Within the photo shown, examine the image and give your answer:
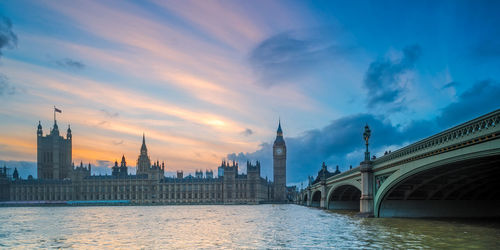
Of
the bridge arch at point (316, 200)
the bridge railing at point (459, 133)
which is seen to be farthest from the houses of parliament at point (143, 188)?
the bridge railing at point (459, 133)

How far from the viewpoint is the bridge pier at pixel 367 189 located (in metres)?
39.8

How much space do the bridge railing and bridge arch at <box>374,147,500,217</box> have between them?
2.30 feet

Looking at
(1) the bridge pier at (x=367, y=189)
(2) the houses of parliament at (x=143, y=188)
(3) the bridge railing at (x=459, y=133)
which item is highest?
(3) the bridge railing at (x=459, y=133)

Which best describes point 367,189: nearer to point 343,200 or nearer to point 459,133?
point 459,133

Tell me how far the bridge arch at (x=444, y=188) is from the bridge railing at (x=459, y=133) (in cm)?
70

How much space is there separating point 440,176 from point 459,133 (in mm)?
8560

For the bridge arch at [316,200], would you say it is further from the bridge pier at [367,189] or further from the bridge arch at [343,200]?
the bridge pier at [367,189]

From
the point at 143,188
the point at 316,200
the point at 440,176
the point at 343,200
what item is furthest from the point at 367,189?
the point at 143,188

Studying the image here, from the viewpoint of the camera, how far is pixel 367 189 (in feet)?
132

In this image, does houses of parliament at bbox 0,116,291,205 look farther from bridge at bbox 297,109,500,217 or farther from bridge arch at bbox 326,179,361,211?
bridge at bbox 297,109,500,217

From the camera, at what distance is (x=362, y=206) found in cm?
4022

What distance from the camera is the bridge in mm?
21641

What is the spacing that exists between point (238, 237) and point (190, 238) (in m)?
3.09

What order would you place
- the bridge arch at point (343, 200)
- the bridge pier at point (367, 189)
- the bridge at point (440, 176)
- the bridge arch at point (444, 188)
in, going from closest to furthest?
the bridge at point (440, 176)
the bridge arch at point (444, 188)
the bridge pier at point (367, 189)
the bridge arch at point (343, 200)
